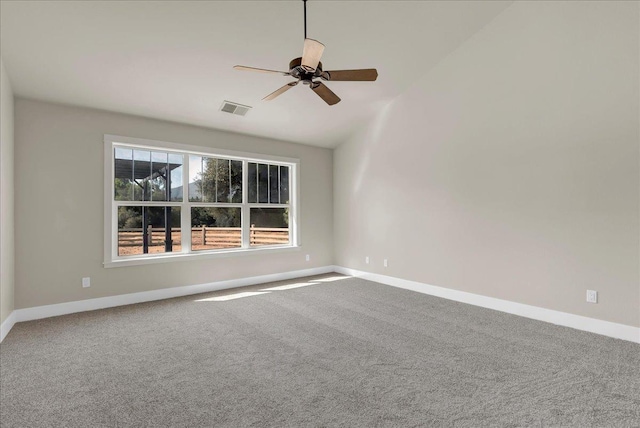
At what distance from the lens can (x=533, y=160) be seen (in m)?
3.64

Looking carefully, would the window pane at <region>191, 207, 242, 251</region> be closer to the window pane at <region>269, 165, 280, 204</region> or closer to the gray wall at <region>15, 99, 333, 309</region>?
the gray wall at <region>15, 99, 333, 309</region>

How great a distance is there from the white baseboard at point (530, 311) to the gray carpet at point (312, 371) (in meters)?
0.15

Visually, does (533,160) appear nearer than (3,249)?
No

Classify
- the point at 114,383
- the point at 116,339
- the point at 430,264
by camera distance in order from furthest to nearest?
1. the point at 430,264
2. the point at 116,339
3. the point at 114,383

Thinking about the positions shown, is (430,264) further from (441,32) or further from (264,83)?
(264,83)

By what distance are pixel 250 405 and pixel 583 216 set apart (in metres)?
3.57

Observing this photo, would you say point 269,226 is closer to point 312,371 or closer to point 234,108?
point 234,108

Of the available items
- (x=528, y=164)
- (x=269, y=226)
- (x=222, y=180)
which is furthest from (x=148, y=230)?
(x=528, y=164)

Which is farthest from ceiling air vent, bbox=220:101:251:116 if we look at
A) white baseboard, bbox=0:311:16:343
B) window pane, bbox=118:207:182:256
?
white baseboard, bbox=0:311:16:343

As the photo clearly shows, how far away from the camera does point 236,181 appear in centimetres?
542

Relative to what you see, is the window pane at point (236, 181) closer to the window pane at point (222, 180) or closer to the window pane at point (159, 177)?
the window pane at point (222, 180)

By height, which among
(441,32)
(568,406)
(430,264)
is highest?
(441,32)

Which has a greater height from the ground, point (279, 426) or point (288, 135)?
point (288, 135)

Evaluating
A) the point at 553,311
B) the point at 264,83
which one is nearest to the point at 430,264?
the point at 553,311
